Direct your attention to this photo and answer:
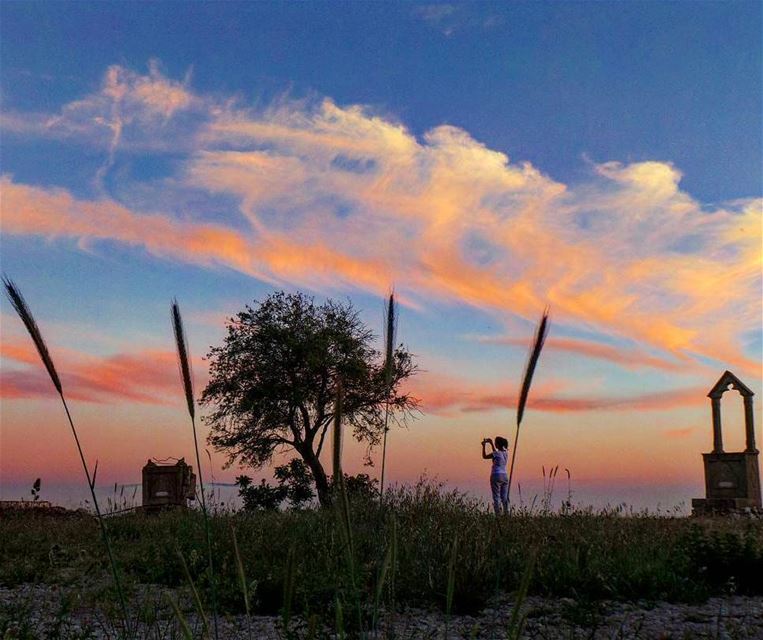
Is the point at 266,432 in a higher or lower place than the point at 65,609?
higher

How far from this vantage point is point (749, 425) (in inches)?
957

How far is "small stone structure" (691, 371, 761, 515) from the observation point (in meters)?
23.2

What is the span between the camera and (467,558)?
7.11 m

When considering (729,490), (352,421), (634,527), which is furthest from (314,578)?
(729,490)

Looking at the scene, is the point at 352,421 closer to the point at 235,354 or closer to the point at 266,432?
the point at 266,432

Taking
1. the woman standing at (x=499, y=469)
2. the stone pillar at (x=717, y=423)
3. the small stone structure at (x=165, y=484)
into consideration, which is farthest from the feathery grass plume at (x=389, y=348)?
the stone pillar at (x=717, y=423)

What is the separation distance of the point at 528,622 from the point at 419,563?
144cm

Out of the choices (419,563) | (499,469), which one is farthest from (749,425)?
(419,563)

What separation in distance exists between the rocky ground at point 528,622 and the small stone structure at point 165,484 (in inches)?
655

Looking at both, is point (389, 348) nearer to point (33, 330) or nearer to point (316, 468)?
point (33, 330)

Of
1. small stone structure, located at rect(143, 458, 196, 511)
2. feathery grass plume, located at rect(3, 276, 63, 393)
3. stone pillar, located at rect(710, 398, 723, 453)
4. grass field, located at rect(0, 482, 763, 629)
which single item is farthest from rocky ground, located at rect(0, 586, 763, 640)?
stone pillar, located at rect(710, 398, 723, 453)

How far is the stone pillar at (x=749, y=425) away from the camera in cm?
2373

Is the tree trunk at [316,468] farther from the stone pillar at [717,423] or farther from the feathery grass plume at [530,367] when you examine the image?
the feathery grass plume at [530,367]

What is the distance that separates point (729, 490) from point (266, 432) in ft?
48.6
